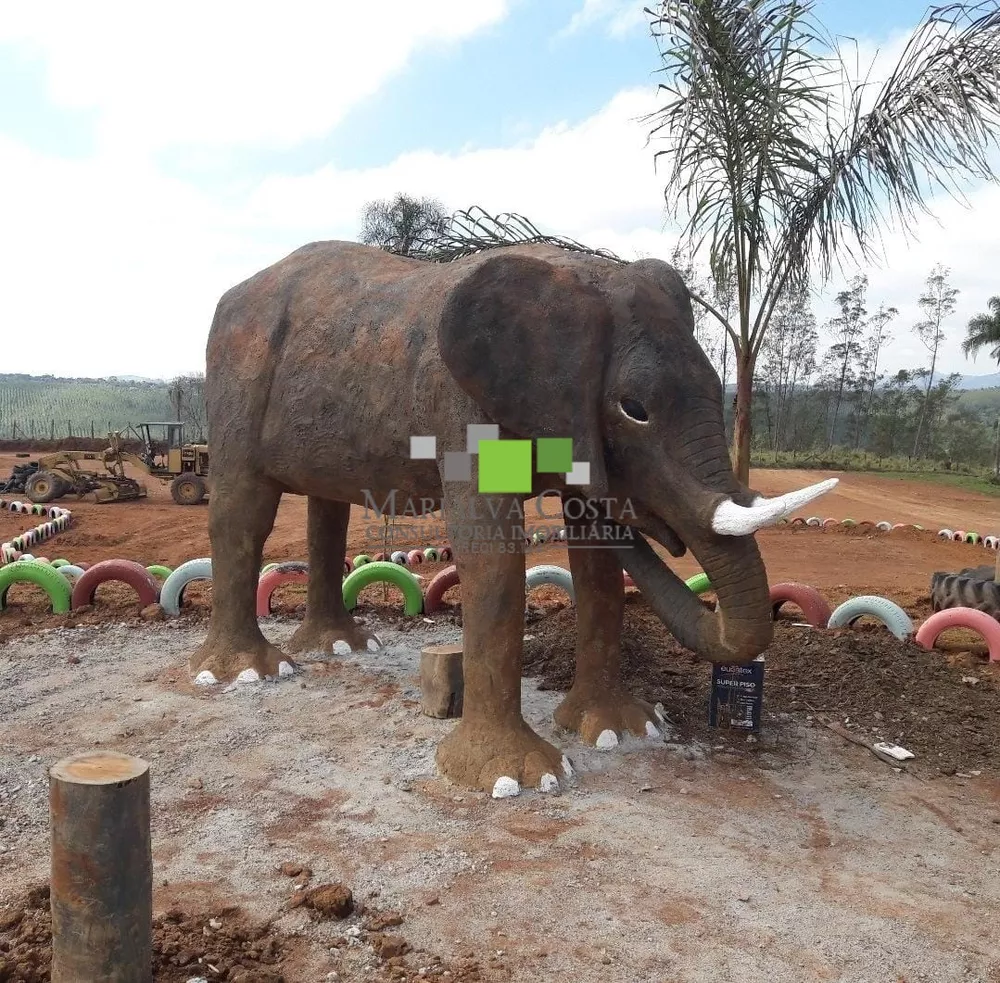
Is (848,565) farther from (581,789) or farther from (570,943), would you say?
(570,943)

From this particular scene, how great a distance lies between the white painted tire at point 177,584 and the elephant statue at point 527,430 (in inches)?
97.3

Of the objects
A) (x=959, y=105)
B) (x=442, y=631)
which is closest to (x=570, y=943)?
(x=442, y=631)

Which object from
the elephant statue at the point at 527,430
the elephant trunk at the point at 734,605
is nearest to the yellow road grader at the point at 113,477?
the elephant statue at the point at 527,430

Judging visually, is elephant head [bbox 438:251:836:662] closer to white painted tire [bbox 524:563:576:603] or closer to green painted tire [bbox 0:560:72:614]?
white painted tire [bbox 524:563:576:603]

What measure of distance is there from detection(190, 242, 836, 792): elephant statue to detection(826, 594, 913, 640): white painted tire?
263cm

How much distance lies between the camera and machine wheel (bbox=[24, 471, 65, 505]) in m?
18.8

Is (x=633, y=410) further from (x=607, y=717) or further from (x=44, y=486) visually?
(x=44, y=486)

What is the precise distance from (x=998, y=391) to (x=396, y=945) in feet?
503


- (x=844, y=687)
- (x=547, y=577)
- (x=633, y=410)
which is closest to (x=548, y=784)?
(x=633, y=410)

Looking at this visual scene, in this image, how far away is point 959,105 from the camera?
6.15 m

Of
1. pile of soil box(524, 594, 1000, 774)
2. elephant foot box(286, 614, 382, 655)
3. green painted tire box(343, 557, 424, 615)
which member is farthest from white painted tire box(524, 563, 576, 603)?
elephant foot box(286, 614, 382, 655)

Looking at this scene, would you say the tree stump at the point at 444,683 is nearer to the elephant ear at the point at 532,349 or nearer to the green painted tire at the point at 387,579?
the elephant ear at the point at 532,349

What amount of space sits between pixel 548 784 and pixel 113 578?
496 centimetres

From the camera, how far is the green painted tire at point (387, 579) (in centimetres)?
729
